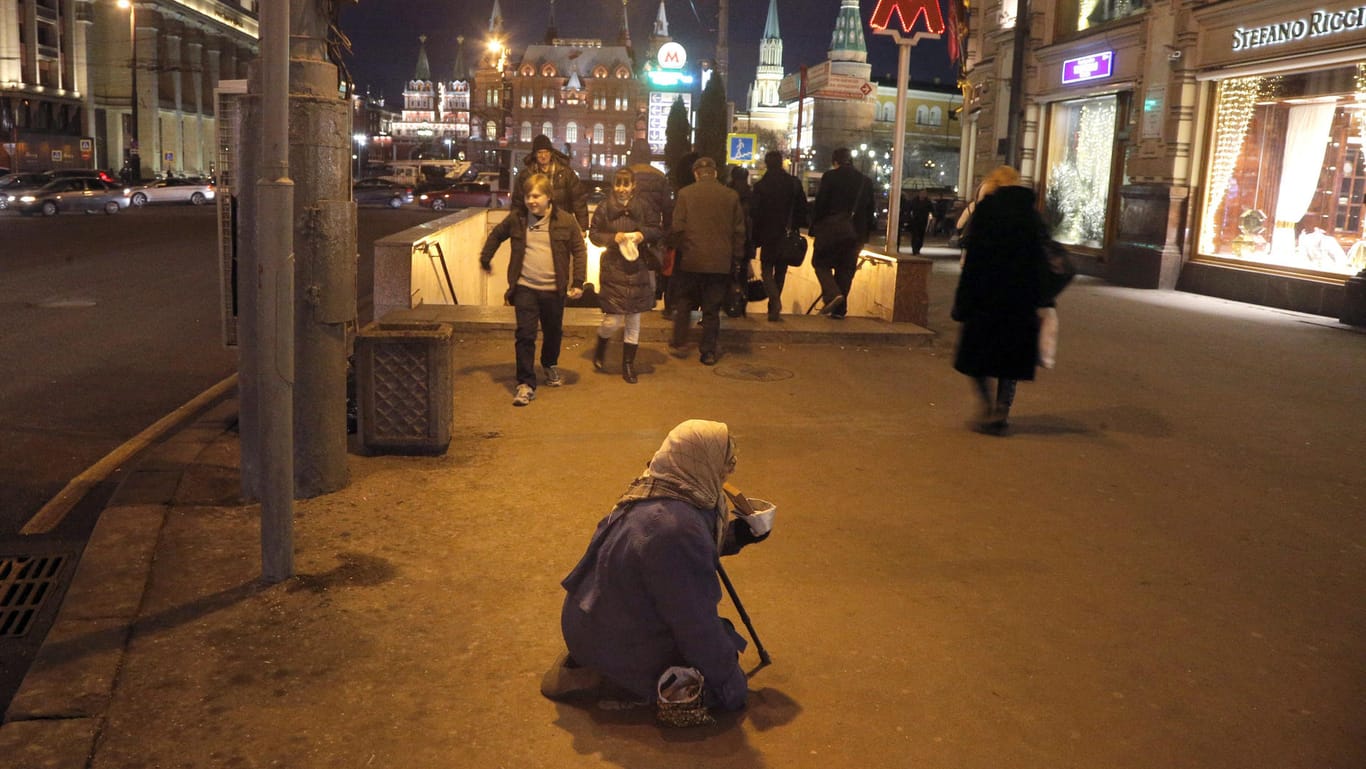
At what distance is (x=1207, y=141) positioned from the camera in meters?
19.4

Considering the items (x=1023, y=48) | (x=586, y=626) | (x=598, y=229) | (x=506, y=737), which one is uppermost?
(x=1023, y=48)

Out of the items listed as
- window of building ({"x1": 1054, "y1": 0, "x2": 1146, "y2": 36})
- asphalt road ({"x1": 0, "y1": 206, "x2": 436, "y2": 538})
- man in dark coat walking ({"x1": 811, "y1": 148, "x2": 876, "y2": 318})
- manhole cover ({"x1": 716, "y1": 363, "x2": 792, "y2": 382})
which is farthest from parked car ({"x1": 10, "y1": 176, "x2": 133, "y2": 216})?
manhole cover ({"x1": 716, "y1": 363, "x2": 792, "y2": 382})

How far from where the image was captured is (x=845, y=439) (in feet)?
26.1

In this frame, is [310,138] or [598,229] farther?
[598,229]

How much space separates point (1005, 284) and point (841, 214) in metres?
4.84

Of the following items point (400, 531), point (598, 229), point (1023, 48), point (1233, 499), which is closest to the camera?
point (400, 531)

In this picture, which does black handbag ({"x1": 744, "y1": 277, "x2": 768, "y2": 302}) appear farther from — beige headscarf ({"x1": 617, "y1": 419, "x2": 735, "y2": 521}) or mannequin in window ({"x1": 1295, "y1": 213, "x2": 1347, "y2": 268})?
mannequin in window ({"x1": 1295, "y1": 213, "x2": 1347, "y2": 268})

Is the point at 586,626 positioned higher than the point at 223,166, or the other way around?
the point at 223,166

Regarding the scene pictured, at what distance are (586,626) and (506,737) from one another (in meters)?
0.43

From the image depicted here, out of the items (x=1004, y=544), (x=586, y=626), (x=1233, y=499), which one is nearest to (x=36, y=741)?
(x=586, y=626)

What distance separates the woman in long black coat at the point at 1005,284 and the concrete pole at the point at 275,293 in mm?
4727

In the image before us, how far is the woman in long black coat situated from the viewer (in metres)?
7.86

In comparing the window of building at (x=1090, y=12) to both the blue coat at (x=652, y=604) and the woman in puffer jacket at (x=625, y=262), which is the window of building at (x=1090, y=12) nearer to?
the woman in puffer jacket at (x=625, y=262)

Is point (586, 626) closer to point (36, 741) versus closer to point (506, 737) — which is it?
point (506, 737)
